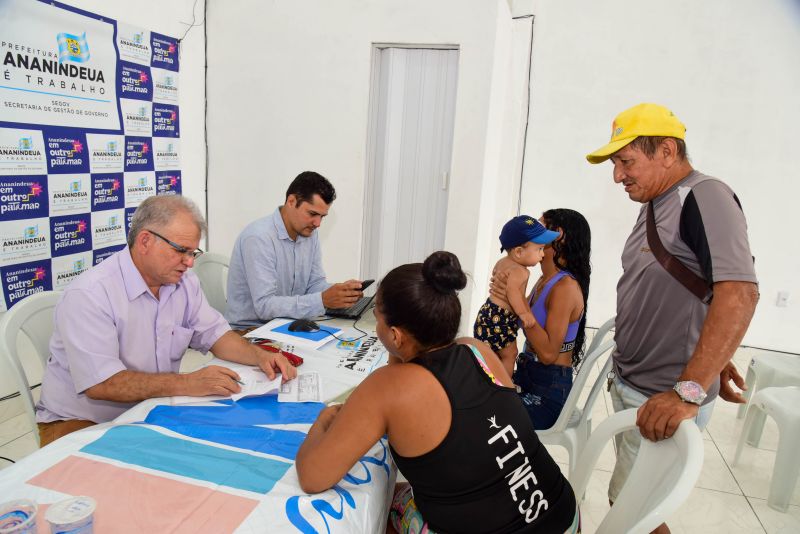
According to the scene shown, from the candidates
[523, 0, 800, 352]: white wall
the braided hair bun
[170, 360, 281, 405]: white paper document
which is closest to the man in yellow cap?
the braided hair bun

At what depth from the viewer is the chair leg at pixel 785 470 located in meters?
2.28

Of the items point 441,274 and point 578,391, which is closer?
point 441,274

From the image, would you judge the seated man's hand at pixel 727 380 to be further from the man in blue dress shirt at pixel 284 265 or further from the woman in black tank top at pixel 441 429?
the man in blue dress shirt at pixel 284 265

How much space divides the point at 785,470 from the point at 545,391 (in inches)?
→ 50.8

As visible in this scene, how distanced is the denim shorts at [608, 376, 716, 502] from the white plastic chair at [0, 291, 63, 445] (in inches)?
71.9

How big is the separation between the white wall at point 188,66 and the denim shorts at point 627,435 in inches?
126

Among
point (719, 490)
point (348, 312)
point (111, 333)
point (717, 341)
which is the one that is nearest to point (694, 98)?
point (719, 490)

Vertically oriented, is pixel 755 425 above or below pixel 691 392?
below

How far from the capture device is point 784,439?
7.54 ft

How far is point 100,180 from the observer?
→ 9.96ft

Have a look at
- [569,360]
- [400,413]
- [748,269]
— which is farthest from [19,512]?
[569,360]

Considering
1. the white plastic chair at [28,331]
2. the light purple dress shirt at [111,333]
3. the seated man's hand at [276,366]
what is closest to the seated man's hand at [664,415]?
the seated man's hand at [276,366]

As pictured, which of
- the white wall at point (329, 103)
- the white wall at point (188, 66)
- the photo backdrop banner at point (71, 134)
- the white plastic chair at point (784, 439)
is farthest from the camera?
the white wall at point (329, 103)

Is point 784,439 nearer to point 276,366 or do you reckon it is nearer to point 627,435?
point 627,435
